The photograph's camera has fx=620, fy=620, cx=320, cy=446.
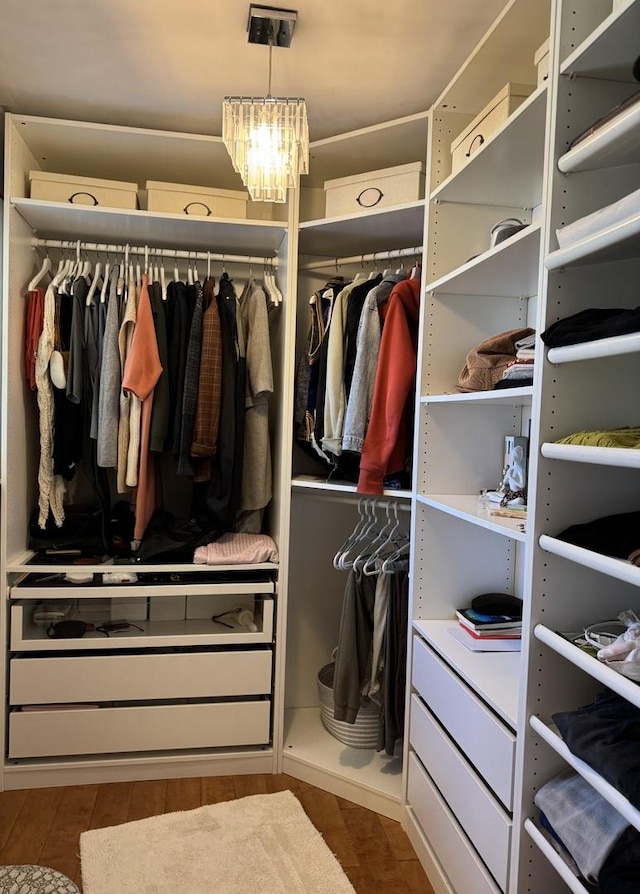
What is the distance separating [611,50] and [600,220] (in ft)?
1.15

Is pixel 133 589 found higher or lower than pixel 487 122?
lower

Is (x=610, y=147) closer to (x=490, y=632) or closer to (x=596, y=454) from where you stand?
(x=596, y=454)

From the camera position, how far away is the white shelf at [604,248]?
3.27 ft

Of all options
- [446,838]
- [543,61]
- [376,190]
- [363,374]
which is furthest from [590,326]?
[446,838]

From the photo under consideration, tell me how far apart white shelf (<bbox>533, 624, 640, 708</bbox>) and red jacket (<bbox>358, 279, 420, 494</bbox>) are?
3.02ft

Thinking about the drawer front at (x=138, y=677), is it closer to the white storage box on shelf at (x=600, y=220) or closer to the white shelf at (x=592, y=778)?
the white shelf at (x=592, y=778)

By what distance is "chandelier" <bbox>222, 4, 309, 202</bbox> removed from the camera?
5.24ft

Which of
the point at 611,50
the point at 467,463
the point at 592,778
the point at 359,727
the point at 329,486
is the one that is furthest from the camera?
the point at 359,727

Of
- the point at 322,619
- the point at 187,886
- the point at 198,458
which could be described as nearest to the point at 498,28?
the point at 198,458

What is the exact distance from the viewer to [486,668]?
1674 millimetres

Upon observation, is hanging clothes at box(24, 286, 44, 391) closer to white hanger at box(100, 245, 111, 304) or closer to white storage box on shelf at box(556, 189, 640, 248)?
white hanger at box(100, 245, 111, 304)

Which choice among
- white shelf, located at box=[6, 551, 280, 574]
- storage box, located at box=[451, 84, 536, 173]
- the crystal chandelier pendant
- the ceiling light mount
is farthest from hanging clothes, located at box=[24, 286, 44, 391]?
storage box, located at box=[451, 84, 536, 173]

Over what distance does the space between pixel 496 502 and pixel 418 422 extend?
0.37 metres

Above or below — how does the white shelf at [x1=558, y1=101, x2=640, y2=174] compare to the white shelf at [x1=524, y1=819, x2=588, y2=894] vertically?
above
